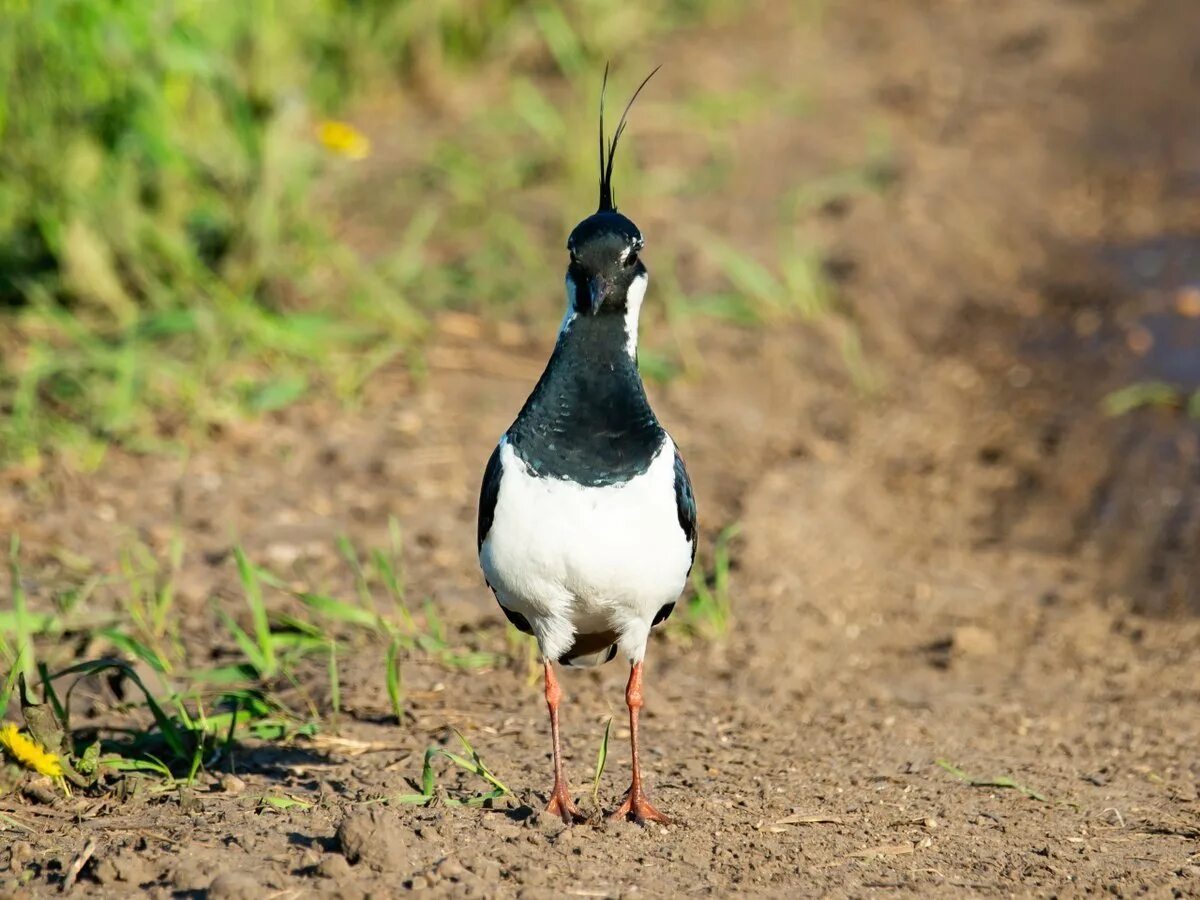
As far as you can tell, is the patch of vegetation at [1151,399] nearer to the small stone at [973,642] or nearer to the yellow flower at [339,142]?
the small stone at [973,642]

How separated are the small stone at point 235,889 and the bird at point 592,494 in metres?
0.76

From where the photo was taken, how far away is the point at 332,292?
7055 millimetres

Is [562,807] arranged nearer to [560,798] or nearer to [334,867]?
[560,798]

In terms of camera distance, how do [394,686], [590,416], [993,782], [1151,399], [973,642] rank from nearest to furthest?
[590,416] → [993,782] → [394,686] → [973,642] → [1151,399]

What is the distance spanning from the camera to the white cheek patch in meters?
3.80

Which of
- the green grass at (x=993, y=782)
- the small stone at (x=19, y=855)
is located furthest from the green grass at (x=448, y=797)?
the green grass at (x=993, y=782)

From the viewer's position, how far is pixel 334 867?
323 cm

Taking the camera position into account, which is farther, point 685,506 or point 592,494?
point 685,506

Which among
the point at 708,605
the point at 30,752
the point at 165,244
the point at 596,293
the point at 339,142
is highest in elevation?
the point at 339,142

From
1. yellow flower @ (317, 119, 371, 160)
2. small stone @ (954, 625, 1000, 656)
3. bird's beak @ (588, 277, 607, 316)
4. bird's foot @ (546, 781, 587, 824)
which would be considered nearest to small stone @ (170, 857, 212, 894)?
bird's foot @ (546, 781, 587, 824)

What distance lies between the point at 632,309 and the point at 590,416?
32 centimetres

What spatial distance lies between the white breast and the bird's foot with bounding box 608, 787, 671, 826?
40 cm

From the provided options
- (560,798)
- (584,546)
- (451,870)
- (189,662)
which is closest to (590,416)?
(584,546)

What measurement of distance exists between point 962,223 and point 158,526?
435cm
